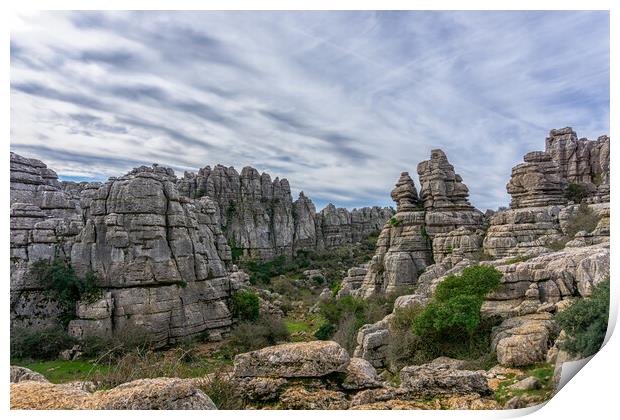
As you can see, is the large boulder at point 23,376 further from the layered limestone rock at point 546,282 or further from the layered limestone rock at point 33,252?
the layered limestone rock at point 33,252

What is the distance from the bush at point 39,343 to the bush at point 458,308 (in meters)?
17.2

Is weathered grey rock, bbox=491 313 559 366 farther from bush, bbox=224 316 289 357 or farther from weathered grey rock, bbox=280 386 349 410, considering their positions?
bush, bbox=224 316 289 357

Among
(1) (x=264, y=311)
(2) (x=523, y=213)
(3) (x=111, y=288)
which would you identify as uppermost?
(2) (x=523, y=213)

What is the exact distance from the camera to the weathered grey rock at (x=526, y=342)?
8969 mm

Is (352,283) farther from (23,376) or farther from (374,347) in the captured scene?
(23,376)

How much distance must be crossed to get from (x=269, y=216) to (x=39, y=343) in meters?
45.1

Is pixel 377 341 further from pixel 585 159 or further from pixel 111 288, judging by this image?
pixel 585 159

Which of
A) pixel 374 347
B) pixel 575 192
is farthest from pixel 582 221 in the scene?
pixel 374 347

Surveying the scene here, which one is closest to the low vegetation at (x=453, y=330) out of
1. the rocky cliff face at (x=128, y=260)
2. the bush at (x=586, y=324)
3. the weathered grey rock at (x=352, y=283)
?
the bush at (x=586, y=324)

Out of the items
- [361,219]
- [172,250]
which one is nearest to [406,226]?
[172,250]

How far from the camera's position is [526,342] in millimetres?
9164

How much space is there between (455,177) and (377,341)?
2251 cm
